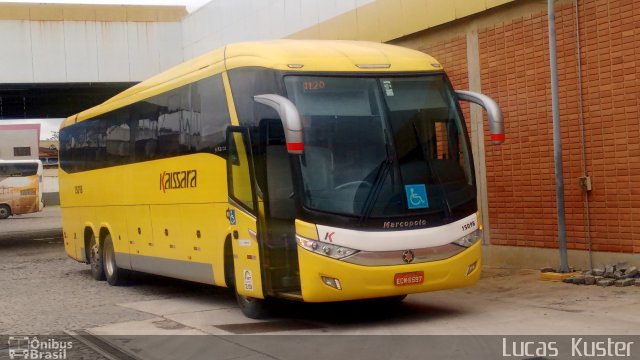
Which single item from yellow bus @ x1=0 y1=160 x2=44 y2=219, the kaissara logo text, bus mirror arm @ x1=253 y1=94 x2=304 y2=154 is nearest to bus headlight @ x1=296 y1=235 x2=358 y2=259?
bus mirror arm @ x1=253 y1=94 x2=304 y2=154

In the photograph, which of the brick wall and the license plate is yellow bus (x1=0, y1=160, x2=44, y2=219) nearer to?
the brick wall

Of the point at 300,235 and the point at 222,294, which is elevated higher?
the point at 300,235

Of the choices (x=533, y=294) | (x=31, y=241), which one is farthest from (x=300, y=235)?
(x=31, y=241)

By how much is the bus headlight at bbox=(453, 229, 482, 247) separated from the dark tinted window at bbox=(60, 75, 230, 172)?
325 centimetres

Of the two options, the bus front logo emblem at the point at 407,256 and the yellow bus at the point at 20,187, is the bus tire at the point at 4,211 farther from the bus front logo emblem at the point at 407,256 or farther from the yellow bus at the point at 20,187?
the bus front logo emblem at the point at 407,256

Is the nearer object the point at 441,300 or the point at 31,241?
the point at 441,300

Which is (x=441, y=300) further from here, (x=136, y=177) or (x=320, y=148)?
(x=136, y=177)

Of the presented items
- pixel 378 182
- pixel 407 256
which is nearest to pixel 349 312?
pixel 407 256

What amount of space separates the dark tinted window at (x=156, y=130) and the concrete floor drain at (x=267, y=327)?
89.7 inches

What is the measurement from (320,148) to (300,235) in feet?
3.16

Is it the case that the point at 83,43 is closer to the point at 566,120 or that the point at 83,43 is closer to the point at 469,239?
the point at 566,120

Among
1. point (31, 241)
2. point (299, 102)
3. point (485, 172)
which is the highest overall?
point (299, 102)

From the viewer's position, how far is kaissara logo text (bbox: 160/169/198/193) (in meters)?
12.1

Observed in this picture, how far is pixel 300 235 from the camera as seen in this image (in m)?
9.37
